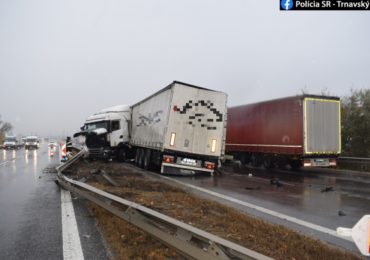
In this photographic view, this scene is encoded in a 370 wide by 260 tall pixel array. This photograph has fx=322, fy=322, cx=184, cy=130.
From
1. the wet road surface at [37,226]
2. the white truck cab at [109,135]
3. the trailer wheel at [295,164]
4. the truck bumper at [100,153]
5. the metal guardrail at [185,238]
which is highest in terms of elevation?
the white truck cab at [109,135]

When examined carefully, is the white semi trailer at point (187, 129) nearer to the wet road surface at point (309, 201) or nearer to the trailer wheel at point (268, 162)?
the wet road surface at point (309, 201)

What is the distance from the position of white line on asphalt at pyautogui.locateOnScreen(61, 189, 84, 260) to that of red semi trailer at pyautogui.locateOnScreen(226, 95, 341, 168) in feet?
37.6

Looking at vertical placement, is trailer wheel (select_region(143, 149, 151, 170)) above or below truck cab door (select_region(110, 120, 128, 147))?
below

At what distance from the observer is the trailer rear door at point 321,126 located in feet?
49.8

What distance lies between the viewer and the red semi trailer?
15219mm

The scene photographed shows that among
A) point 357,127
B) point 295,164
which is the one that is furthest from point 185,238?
point 357,127

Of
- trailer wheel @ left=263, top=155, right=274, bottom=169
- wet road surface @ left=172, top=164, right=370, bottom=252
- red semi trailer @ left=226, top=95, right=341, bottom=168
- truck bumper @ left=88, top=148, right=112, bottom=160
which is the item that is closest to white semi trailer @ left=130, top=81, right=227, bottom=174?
wet road surface @ left=172, top=164, right=370, bottom=252

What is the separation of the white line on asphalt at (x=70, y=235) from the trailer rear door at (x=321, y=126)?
1161cm

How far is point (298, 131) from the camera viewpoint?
15.4 metres

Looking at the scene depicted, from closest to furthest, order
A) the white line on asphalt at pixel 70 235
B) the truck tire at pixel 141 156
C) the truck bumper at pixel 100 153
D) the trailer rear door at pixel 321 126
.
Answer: the white line on asphalt at pixel 70 235
the trailer rear door at pixel 321 126
the truck tire at pixel 141 156
the truck bumper at pixel 100 153

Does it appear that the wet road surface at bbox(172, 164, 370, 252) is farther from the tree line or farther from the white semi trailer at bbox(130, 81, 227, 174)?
the tree line

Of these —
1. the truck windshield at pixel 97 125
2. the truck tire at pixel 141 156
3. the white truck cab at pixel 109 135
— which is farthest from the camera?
the truck windshield at pixel 97 125

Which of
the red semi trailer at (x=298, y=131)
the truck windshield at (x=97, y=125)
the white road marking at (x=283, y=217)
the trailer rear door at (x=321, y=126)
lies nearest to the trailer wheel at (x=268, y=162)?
the red semi trailer at (x=298, y=131)

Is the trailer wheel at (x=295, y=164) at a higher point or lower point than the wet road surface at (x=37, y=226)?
higher
